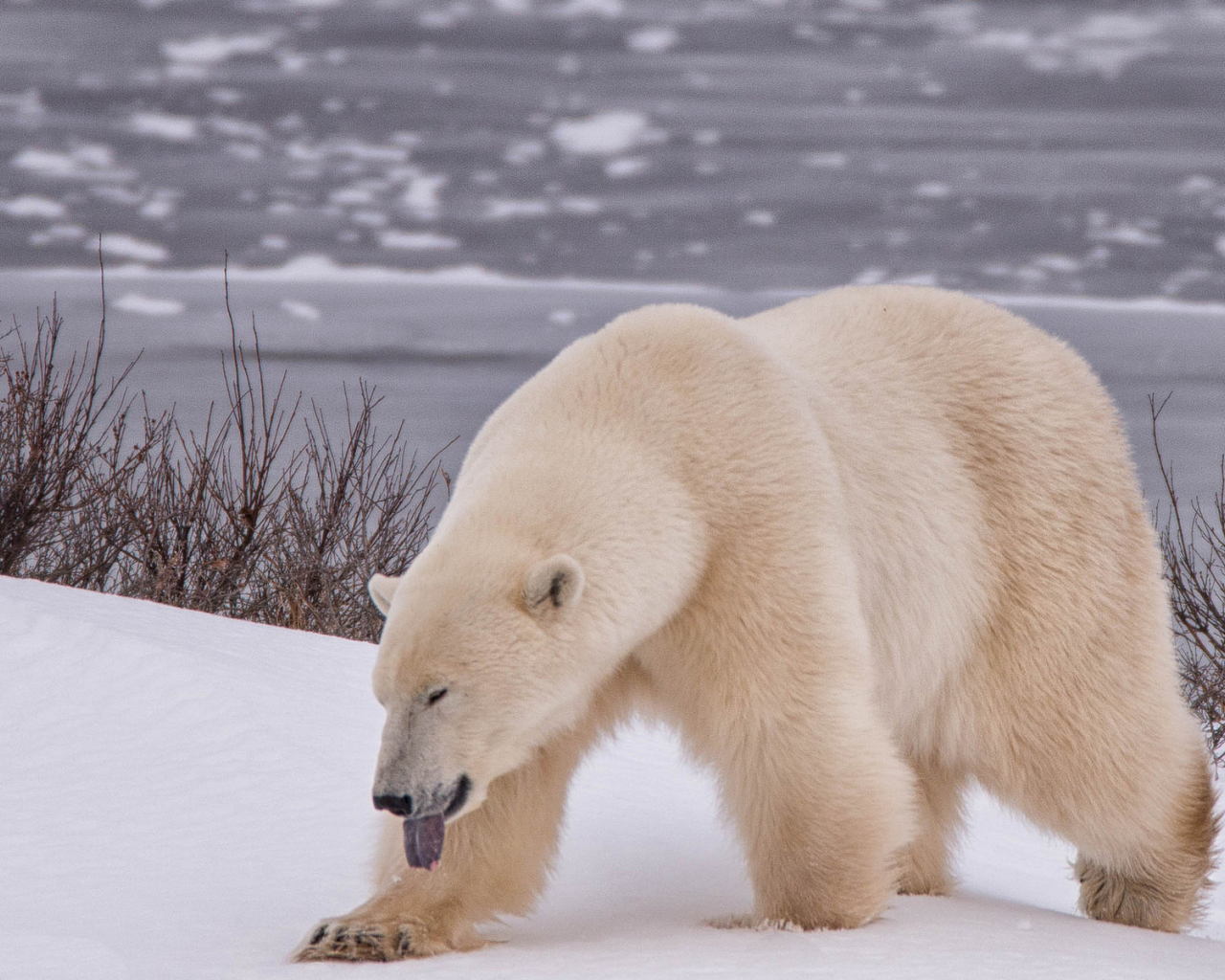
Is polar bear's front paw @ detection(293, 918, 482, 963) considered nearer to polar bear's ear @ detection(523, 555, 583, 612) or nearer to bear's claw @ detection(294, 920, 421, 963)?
bear's claw @ detection(294, 920, 421, 963)

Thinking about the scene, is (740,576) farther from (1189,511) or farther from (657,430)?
(1189,511)

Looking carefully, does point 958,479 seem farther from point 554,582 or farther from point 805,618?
point 554,582

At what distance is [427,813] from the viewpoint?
2.47m

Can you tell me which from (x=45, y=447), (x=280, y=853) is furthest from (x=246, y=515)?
(x=280, y=853)

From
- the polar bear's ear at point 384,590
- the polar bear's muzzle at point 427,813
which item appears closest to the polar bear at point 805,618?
the polar bear's muzzle at point 427,813

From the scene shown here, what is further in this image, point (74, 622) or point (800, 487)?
point (74, 622)

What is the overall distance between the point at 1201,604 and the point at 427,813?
29.0 ft

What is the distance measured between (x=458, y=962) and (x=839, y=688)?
920mm

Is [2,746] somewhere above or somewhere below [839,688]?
below

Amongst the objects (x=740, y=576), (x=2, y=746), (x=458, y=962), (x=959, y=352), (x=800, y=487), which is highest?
(x=959, y=352)

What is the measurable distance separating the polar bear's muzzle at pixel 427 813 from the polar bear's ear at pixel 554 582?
0.36 metres

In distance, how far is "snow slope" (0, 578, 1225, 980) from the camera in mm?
2633

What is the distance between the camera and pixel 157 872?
3312 mm

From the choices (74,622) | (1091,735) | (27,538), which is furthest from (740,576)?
(27,538)
